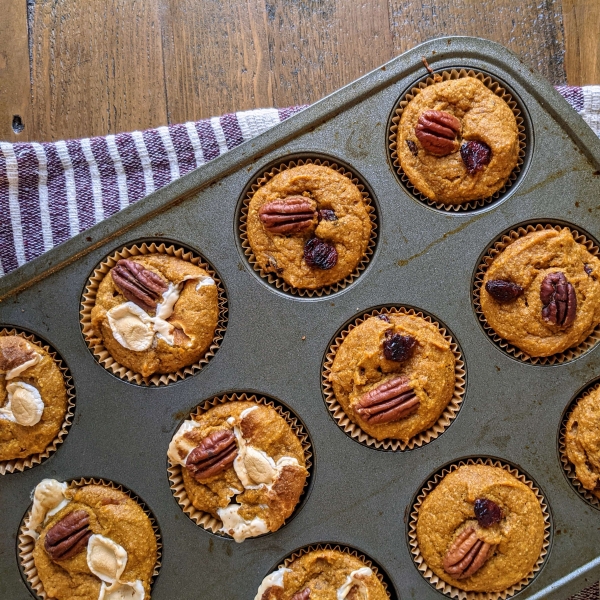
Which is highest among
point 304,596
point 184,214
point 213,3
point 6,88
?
A: point 213,3

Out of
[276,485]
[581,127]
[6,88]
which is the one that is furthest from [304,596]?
[6,88]

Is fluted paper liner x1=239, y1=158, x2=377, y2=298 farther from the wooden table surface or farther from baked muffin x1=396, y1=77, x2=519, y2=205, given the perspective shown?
the wooden table surface

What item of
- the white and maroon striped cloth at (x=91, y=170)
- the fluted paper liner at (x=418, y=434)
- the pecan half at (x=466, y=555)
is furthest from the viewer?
the white and maroon striped cloth at (x=91, y=170)

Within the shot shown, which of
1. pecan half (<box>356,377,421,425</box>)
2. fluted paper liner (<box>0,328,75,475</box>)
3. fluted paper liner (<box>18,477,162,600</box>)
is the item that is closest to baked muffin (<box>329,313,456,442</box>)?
pecan half (<box>356,377,421,425</box>)

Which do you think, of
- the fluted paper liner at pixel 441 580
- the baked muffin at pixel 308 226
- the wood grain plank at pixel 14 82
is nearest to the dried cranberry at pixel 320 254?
the baked muffin at pixel 308 226

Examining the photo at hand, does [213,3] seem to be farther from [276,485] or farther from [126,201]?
[276,485]

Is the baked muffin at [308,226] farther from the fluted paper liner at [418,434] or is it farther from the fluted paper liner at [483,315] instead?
the fluted paper liner at [483,315]
